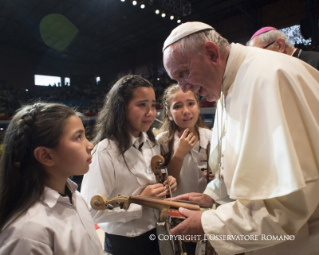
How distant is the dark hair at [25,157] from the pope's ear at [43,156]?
0.06 ft

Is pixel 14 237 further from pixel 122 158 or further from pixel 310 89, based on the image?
pixel 310 89

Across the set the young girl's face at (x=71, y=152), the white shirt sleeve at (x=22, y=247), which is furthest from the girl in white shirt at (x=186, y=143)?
the white shirt sleeve at (x=22, y=247)

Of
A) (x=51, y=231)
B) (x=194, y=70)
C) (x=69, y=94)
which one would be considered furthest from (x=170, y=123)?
(x=69, y=94)

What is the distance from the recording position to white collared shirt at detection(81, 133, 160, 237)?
4.37 ft

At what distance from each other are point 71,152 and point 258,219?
90 cm

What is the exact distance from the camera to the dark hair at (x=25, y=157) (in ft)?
3.15

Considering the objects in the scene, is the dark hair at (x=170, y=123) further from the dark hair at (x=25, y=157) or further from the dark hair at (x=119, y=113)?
the dark hair at (x=25, y=157)

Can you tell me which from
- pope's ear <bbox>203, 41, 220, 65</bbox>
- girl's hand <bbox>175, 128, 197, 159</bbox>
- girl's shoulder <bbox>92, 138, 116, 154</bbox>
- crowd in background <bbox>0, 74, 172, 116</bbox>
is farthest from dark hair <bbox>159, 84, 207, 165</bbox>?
crowd in background <bbox>0, 74, 172, 116</bbox>

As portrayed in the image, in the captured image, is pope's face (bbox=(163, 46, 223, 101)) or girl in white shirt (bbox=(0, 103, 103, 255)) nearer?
girl in white shirt (bbox=(0, 103, 103, 255))

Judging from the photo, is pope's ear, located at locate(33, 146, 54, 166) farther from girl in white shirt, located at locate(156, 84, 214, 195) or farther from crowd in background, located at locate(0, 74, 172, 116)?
crowd in background, located at locate(0, 74, 172, 116)

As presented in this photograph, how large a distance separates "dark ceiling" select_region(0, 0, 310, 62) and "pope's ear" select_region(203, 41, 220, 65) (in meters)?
7.25

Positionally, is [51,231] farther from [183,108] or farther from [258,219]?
[183,108]

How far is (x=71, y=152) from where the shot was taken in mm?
1053

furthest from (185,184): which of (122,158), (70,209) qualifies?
(70,209)
